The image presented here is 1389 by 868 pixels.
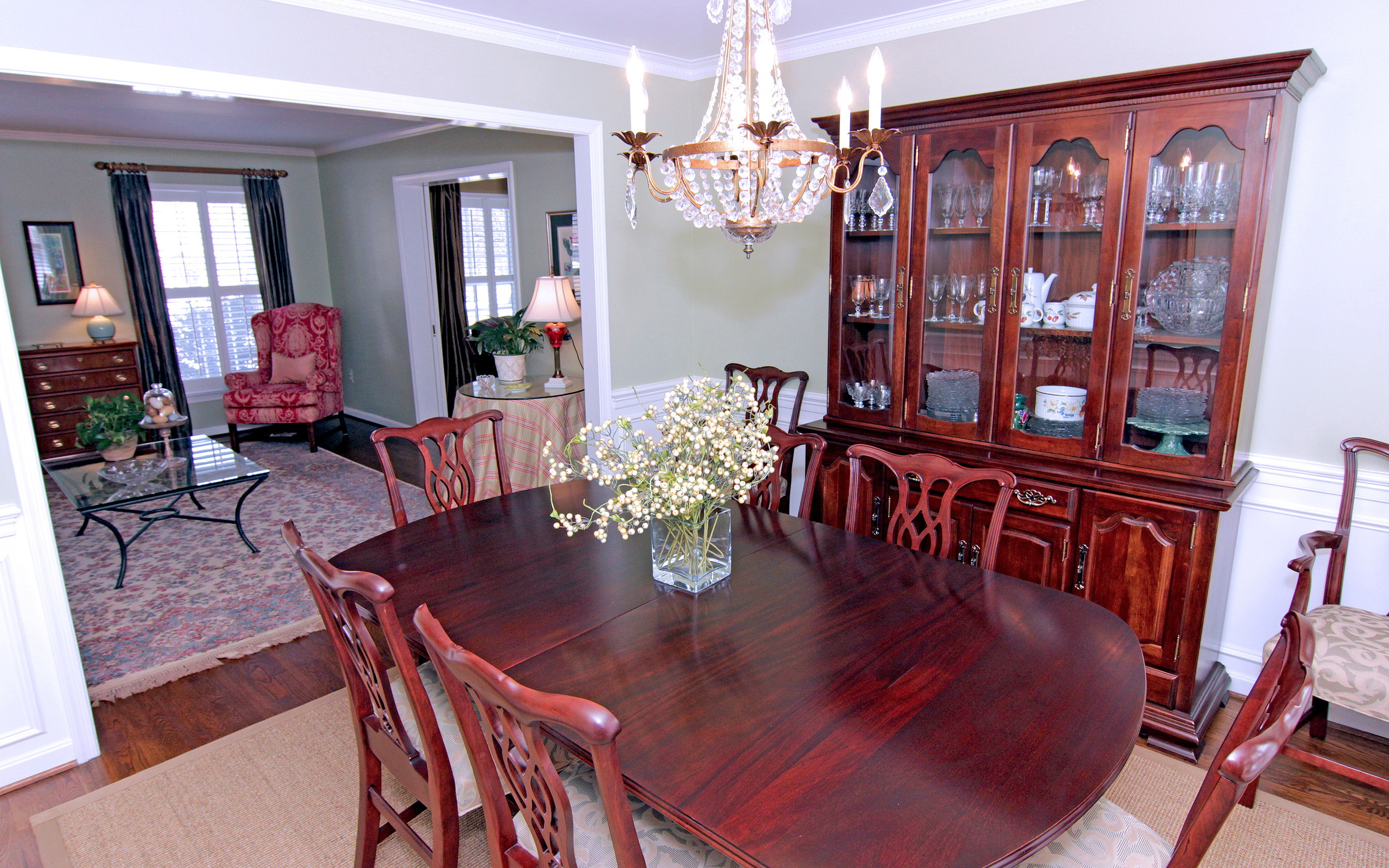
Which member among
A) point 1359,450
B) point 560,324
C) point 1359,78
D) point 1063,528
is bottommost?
point 1063,528

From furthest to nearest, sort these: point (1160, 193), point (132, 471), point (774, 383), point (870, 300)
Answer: point (132, 471) → point (774, 383) → point (870, 300) → point (1160, 193)

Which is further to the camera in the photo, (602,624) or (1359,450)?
(1359,450)

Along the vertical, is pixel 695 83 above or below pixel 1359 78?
above

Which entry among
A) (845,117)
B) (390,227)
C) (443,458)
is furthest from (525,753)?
(390,227)

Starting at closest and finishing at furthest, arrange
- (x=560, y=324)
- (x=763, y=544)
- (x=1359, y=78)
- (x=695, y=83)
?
(x=763, y=544) → (x=1359, y=78) → (x=695, y=83) → (x=560, y=324)

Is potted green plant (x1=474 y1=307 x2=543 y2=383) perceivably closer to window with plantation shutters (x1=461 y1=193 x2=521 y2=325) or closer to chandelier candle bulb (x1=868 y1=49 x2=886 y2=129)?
window with plantation shutters (x1=461 y1=193 x2=521 y2=325)

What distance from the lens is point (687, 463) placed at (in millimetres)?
1797

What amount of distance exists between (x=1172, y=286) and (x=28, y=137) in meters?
7.58

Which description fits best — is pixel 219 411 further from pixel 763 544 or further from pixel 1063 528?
pixel 1063 528

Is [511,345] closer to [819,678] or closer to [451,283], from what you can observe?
[451,283]

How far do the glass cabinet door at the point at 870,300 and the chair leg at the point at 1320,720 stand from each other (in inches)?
64.3

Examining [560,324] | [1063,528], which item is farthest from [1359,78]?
[560,324]

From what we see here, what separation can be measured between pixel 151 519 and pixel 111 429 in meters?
0.53

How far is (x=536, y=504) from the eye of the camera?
2.57m
